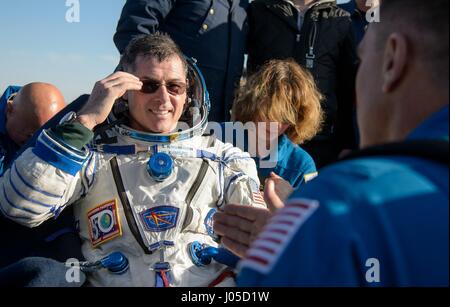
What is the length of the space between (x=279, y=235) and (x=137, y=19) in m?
2.38

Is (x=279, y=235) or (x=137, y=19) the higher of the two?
(x=137, y=19)

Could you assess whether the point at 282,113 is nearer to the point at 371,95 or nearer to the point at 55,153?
the point at 55,153

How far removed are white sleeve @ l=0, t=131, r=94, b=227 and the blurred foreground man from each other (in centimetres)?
133

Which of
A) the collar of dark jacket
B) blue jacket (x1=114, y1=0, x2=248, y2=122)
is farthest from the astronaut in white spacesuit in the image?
the collar of dark jacket

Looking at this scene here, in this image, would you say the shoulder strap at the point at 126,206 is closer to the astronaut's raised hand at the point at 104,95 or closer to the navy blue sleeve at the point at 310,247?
the astronaut's raised hand at the point at 104,95

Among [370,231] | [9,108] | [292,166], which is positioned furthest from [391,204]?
[9,108]

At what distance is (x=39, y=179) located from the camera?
6.47 feet

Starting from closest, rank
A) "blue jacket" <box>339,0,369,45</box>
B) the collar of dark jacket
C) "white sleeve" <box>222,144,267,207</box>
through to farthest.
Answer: "white sleeve" <box>222,144,267,207</box> < the collar of dark jacket < "blue jacket" <box>339,0,369,45</box>

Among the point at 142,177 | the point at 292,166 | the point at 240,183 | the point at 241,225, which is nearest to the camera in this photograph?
the point at 241,225

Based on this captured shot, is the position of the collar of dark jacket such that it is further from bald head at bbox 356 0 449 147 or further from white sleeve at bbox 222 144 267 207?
bald head at bbox 356 0 449 147

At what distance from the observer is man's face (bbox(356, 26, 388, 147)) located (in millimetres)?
940

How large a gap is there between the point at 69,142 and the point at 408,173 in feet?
4.97

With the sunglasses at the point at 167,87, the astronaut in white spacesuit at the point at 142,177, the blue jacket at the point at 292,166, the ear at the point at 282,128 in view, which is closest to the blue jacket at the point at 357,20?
the ear at the point at 282,128

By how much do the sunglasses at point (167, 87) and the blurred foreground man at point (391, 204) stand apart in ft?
5.24
